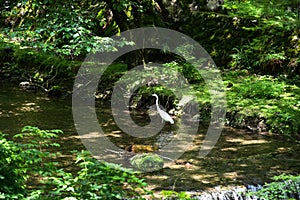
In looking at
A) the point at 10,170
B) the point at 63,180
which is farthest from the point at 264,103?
the point at 10,170

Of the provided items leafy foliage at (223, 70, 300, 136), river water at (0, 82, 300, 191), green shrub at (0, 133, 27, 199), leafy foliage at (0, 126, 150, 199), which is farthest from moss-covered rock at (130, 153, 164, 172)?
green shrub at (0, 133, 27, 199)

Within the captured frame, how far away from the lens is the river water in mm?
5633

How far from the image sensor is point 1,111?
8664mm

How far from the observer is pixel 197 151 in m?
6.85

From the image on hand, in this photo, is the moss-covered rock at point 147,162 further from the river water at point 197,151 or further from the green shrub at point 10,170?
the green shrub at point 10,170

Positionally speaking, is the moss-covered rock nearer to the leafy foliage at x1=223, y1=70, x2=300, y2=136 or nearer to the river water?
the river water

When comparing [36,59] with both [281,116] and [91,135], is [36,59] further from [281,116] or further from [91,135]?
[281,116]

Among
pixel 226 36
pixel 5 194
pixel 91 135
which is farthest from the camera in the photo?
pixel 226 36

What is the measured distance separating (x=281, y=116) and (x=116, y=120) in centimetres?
317

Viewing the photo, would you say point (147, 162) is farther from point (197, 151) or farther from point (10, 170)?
point (10, 170)

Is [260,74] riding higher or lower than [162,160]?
higher

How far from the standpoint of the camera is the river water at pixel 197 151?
563 centimetres

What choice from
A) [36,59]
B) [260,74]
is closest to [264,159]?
[260,74]

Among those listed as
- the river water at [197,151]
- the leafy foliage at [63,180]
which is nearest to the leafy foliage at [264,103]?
the river water at [197,151]
